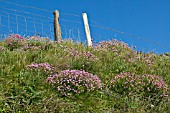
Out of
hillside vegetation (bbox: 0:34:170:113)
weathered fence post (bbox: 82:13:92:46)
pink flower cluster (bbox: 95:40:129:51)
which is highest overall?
weathered fence post (bbox: 82:13:92:46)

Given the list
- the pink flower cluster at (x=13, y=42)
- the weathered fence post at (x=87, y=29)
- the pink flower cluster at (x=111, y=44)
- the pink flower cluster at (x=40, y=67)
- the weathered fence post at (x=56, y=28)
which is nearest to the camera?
the pink flower cluster at (x=40, y=67)

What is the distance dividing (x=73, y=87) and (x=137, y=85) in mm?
1742

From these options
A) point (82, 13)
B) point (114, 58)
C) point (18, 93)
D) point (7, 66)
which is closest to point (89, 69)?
point (114, 58)

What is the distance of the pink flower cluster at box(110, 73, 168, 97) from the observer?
28.0 feet

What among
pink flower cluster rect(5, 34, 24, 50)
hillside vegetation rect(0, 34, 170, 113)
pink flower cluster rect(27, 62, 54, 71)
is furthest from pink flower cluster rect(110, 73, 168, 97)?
pink flower cluster rect(5, 34, 24, 50)

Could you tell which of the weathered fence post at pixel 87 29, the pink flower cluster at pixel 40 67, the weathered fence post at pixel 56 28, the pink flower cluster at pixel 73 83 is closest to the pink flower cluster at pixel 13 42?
the pink flower cluster at pixel 40 67

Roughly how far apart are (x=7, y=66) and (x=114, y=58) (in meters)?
3.94

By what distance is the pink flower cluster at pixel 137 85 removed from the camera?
853 cm

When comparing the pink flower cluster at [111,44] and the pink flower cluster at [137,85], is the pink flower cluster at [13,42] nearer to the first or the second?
the pink flower cluster at [111,44]

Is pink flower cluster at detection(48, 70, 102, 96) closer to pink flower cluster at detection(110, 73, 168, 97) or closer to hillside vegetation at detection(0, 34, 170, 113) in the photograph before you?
hillside vegetation at detection(0, 34, 170, 113)

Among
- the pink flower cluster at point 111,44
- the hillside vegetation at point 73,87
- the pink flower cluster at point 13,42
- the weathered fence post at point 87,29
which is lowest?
the hillside vegetation at point 73,87

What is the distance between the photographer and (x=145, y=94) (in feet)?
28.2

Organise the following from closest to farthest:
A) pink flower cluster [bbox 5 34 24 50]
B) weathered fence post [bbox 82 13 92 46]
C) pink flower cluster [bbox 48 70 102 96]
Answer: pink flower cluster [bbox 48 70 102 96] < pink flower cluster [bbox 5 34 24 50] < weathered fence post [bbox 82 13 92 46]

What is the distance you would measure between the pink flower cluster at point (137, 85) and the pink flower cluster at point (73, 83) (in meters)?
0.69
